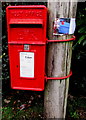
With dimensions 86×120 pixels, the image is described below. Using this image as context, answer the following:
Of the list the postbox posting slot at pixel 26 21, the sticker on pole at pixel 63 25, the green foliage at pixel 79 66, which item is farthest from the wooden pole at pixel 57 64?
the green foliage at pixel 79 66

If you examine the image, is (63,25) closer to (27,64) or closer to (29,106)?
(27,64)

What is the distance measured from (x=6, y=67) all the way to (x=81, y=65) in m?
1.64

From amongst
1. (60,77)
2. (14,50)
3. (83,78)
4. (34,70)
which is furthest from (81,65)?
(14,50)

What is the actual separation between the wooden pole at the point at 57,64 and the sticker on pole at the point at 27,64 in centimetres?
23

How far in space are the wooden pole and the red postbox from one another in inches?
5.4

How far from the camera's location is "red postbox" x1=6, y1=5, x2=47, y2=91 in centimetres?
160

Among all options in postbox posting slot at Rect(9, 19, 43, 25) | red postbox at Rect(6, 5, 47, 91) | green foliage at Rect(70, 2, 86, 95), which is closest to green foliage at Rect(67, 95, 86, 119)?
green foliage at Rect(70, 2, 86, 95)

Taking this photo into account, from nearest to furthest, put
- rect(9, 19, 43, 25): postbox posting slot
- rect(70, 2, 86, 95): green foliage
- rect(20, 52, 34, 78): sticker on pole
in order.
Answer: rect(9, 19, 43, 25): postbox posting slot
rect(20, 52, 34, 78): sticker on pole
rect(70, 2, 86, 95): green foliage

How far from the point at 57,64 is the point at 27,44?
1.48ft

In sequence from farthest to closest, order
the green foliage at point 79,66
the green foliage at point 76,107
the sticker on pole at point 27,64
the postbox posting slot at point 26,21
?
1. the green foliage at point 76,107
2. the green foliage at point 79,66
3. the sticker on pole at point 27,64
4. the postbox posting slot at point 26,21

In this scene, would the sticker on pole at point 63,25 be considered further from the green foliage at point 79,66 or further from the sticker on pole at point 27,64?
the green foliage at point 79,66

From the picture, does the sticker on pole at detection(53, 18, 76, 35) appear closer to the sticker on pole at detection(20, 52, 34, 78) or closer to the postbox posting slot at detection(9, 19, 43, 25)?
the postbox posting slot at detection(9, 19, 43, 25)

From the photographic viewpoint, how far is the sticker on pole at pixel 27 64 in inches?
68.3

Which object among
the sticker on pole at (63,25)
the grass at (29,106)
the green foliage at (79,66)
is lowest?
the grass at (29,106)
